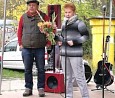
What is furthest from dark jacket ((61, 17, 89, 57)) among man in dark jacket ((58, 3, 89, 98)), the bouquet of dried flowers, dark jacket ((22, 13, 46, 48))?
dark jacket ((22, 13, 46, 48))

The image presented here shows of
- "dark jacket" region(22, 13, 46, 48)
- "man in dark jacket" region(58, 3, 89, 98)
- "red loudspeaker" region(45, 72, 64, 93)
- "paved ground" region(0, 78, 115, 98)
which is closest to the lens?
"man in dark jacket" region(58, 3, 89, 98)

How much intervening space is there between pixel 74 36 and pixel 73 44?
147mm

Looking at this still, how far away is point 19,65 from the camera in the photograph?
11.5 meters

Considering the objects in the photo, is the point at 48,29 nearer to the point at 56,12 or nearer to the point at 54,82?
the point at 56,12

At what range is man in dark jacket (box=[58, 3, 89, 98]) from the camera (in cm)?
565

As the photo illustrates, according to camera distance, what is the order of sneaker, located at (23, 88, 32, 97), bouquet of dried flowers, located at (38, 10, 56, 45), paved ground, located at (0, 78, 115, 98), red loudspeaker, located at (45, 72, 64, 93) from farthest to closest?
red loudspeaker, located at (45, 72, 64, 93)
paved ground, located at (0, 78, 115, 98)
sneaker, located at (23, 88, 32, 97)
bouquet of dried flowers, located at (38, 10, 56, 45)

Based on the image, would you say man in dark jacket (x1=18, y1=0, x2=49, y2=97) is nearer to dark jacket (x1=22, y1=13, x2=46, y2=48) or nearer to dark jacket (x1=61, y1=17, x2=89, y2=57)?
dark jacket (x1=22, y1=13, x2=46, y2=48)

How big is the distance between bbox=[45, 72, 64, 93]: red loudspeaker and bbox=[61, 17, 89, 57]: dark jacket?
132 cm

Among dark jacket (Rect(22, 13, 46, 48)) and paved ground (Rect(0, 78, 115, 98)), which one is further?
paved ground (Rect(0, 78, 115, 98))

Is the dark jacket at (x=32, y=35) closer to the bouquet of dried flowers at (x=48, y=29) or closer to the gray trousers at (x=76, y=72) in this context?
the bouquet of dried flowers at (x=48, y=29)

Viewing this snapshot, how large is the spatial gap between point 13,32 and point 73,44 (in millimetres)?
15931

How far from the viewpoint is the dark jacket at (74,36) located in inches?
223

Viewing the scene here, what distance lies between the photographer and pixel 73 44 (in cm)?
566

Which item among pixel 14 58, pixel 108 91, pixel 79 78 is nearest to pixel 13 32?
pixel 14 58
